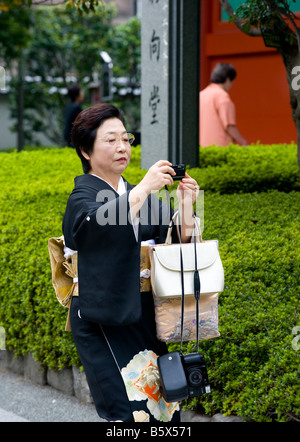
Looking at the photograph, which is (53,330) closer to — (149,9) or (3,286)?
(3,286)

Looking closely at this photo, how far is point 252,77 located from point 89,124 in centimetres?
870

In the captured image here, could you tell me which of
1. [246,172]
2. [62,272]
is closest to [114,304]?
[62,272]

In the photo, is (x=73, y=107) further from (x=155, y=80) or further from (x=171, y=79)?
(x=171, y=79)

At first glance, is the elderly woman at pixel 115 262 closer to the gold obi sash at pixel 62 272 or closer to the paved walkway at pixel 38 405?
the gold obi sash at pixel 62 272

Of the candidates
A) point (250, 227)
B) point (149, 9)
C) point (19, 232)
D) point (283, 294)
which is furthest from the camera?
point (149, 9)

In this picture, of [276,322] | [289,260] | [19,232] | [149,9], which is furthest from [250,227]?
[149,9]

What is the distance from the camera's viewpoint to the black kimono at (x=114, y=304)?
2793mm

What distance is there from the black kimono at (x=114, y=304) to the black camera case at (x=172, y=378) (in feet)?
0.37

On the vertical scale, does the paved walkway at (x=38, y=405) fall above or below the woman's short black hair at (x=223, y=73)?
below

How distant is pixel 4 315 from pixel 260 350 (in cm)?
228

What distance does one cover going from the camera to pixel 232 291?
416cm

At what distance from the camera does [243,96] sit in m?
11.5

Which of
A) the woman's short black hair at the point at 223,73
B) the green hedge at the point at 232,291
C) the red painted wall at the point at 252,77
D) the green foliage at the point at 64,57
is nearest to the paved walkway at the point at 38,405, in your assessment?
the green hedge at the point at 232,291
